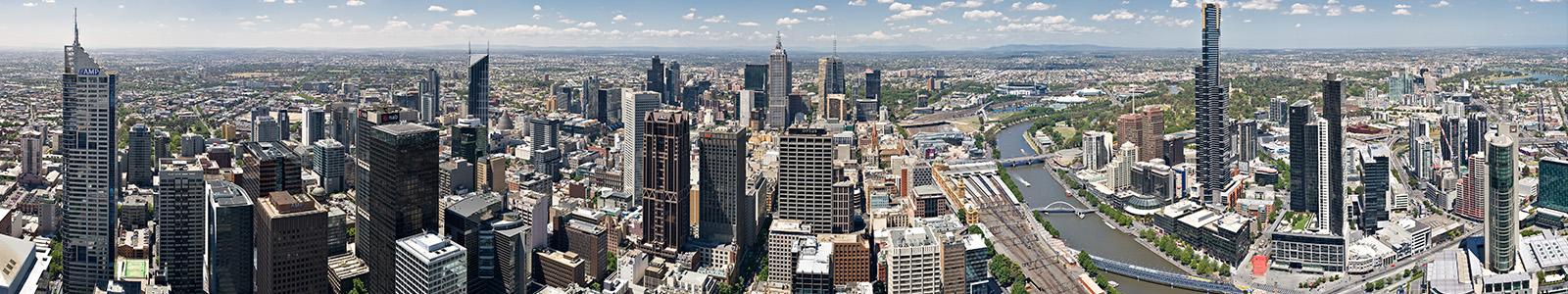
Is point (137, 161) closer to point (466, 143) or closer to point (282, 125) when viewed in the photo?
point (466, 143)

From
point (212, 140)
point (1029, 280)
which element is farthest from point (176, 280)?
point (212, 140)

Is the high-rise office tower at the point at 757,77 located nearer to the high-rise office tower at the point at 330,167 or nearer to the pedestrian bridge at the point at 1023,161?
the pedestrian bridge at the point at 1023,161

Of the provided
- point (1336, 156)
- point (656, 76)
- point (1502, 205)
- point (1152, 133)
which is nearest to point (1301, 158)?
point (1336, 156)

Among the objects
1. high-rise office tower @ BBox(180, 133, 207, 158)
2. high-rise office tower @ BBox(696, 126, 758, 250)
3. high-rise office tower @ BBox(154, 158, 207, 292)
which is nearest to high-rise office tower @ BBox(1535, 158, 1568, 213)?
high-rise office tower @ BBox(696, 126, 758, 250)

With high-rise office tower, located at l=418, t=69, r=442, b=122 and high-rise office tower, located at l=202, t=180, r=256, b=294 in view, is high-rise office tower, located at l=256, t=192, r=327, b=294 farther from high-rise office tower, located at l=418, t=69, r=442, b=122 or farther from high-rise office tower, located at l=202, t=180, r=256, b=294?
high-rise office tower, located at l=418, t=69, r=442, b=122

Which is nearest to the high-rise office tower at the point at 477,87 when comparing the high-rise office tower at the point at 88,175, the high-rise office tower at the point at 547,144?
the high-rise office tower at the point at 547,144
